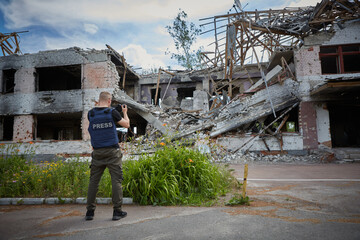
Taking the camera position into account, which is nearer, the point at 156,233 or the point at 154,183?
the point at 156,233

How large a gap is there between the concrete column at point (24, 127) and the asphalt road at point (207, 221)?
10845 millimetres

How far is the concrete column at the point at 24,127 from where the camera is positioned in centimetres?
1194

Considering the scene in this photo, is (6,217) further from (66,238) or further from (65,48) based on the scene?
(65,48)

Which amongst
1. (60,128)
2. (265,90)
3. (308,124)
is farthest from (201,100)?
(60,128)

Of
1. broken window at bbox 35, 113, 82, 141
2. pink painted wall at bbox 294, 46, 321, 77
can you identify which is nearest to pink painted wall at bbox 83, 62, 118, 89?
broken window at bbox 35, 113, 82, 141

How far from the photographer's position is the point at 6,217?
2.84 metres

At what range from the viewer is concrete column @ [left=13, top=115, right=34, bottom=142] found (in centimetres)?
1194

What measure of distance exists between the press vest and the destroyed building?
5562 millimetres

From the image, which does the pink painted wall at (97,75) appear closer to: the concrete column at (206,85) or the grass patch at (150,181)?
the concrete column at (206,85)

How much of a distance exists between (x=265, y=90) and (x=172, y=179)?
32.2 feet

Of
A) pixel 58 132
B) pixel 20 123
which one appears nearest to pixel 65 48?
pixel 20 123

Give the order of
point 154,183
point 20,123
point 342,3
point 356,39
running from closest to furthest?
point 154,183 < point 342,3 < point 356,39 < point 20,123

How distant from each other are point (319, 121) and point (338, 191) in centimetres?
783

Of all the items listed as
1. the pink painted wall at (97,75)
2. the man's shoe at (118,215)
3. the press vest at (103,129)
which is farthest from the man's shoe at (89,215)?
the pink painted wall at (97,75)
